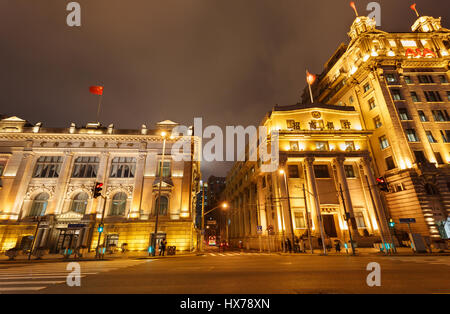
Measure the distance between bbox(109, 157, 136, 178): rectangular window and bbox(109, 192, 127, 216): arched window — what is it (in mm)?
2868

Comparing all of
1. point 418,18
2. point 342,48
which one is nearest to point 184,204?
point 342,48

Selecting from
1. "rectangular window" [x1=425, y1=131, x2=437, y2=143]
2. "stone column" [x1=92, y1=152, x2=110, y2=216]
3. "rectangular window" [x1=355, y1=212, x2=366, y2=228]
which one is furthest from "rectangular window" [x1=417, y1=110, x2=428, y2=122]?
"stone column" [x1=92, y1=152, x2=110, y2=216]

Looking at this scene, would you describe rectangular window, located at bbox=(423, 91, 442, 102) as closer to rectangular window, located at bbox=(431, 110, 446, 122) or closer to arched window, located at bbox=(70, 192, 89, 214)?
rectangular window, located at bbox=(431, 110, 446, 122)

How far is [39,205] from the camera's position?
95.0 ft

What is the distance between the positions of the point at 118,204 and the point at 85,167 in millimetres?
8072

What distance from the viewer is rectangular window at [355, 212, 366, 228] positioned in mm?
33350

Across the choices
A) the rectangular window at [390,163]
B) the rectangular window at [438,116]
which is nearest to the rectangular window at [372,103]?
the rectangular window at [438,116]

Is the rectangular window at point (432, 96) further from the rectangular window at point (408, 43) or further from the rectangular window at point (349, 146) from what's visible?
the rectangular window at point (349, 146)

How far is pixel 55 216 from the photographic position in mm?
27547

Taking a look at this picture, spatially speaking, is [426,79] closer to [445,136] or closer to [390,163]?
[445,136]

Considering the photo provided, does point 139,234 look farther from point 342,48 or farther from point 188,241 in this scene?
point 342,48

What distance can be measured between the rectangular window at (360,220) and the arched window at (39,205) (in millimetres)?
46988

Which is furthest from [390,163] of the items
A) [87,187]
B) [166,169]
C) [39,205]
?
[39,205]

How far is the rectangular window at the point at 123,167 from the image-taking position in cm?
3095
